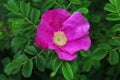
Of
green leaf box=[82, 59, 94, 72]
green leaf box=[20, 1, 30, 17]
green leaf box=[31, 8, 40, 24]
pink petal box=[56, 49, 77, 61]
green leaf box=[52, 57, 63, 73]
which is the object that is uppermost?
green leaf box=[20, 1, 30, 17]

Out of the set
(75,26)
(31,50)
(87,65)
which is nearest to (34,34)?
(31,50)

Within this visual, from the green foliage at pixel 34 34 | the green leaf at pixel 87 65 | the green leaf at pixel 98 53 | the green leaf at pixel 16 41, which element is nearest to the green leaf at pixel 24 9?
the green foliage at pixel 34 34

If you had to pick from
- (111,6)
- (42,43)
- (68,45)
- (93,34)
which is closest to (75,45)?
(68,45)

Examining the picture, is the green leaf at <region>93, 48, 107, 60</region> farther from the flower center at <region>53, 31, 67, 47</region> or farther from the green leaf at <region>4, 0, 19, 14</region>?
the green leaf at <region>4, 0, 19, 14</region>

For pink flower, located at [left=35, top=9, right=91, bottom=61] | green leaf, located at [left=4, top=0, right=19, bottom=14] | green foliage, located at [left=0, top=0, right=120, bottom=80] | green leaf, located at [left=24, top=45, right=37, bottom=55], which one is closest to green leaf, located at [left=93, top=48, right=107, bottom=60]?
green foliage, located at [left=0, top=0, right=120, bottom=80]

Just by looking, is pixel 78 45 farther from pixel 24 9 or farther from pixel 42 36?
pixel 24 9

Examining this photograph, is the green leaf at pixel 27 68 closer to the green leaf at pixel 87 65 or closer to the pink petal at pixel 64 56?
the pink petal at pixel 64 56

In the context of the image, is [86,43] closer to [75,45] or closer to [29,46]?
[75,45]
